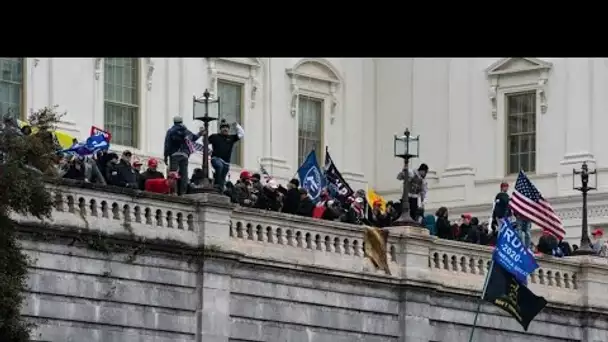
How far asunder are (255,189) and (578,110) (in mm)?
19967

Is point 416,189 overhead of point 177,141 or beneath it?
beneath

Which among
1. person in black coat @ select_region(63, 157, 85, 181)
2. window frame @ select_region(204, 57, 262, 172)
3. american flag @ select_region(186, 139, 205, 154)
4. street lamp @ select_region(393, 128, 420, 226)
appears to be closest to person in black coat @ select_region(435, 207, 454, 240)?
street lamp @ select_region(393, 128, 420, 226)

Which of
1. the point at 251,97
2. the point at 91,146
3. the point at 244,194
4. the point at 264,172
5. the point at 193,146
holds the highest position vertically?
the point at 251,97

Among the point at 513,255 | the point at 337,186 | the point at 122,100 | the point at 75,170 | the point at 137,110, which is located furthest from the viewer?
the point at 137,110

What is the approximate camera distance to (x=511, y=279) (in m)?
41.9

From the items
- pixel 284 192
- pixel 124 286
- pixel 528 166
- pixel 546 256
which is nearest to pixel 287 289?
pixel 284 192

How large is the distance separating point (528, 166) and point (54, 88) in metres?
15.0

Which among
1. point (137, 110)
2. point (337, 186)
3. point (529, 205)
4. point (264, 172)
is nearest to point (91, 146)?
point (337, 186)

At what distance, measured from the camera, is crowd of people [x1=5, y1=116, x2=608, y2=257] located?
36.3 meters

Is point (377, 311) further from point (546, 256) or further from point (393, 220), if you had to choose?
point (546, 256)

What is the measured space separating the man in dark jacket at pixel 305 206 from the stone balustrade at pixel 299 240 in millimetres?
423

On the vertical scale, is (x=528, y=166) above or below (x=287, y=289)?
above

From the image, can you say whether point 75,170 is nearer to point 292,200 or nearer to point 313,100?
point 292,200
